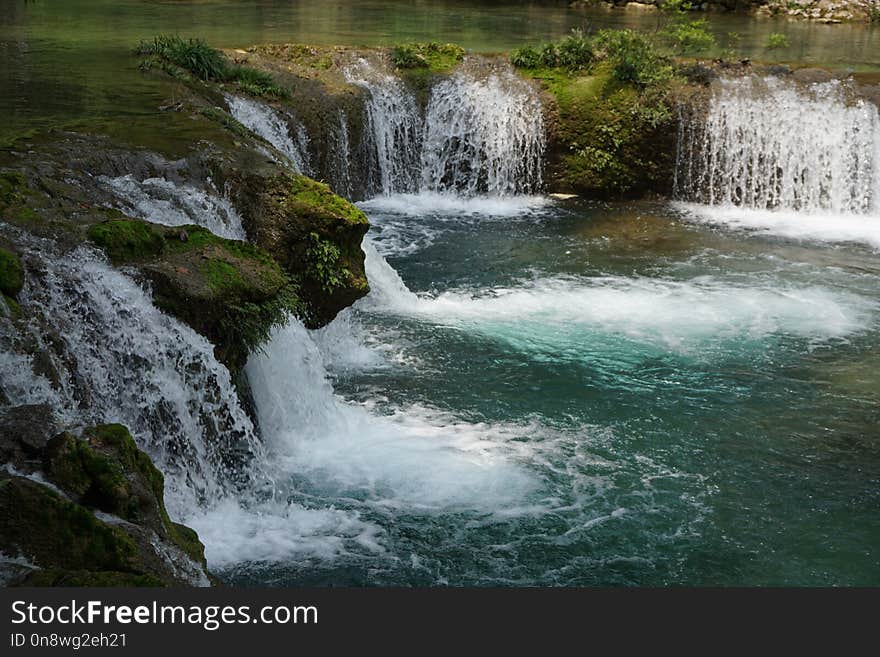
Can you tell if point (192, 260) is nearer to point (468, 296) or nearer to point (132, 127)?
point (132, 127)

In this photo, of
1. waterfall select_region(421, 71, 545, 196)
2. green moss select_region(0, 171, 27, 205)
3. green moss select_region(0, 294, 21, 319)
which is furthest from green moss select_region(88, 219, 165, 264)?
waterfall select_region(421, 71, 545, 196)

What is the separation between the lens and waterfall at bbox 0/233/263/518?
271 inches

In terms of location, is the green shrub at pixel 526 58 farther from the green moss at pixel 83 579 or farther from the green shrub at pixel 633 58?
the green moss at pixel 83 579

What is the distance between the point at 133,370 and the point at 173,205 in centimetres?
224

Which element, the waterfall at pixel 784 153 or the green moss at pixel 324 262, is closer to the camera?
the green moss at pixel 324 262

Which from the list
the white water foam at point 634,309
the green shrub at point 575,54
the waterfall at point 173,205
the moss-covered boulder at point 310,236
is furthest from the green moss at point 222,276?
the green shrub at point 575,54

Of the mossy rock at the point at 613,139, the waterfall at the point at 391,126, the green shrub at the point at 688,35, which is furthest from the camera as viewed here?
the green shrub at the point at 688,35

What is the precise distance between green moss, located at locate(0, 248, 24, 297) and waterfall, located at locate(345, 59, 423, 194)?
10.2m

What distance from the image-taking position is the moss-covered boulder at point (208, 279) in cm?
764

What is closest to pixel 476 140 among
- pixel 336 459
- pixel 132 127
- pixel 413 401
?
pixel 132 127

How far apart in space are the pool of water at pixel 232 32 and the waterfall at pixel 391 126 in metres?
3.50

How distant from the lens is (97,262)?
7457mm

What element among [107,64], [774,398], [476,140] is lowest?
[774,398]

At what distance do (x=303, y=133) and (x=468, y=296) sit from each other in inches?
166
